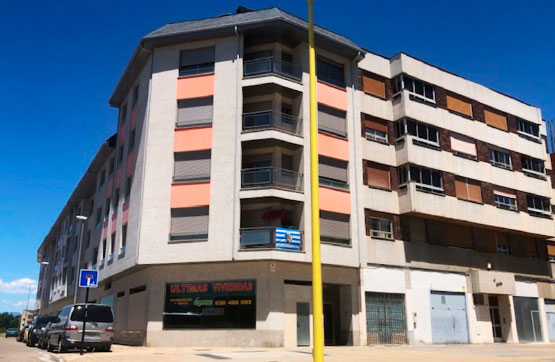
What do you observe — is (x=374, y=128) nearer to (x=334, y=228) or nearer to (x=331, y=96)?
(x=331, y=96)

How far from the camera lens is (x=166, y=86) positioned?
85.3 feet

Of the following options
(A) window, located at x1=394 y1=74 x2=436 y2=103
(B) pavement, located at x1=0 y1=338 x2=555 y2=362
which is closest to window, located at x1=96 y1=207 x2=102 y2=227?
(B) pavement, located at x1=0 y1=338 x2=555 y2=362

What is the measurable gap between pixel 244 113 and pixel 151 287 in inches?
385

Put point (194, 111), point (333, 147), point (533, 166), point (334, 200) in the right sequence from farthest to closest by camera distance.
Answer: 1. point (533, 166)
2. point (333, 147)
3. point (194, 111)
4. point (334, 200)

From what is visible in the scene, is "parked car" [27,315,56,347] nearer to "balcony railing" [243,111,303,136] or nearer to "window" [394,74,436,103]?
"balcony railing" [243,111,303,136]

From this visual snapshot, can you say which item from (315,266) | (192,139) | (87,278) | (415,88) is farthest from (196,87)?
(315,266)

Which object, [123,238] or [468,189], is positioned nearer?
[123,238]

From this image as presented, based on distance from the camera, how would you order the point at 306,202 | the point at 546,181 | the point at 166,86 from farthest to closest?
1. the point at 546,181
2. the point at 166,86
3. the point at 306,202

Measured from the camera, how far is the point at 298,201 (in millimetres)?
23531

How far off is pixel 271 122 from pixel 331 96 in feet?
14.5

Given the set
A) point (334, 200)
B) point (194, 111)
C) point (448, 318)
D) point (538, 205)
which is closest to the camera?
point (334, 200)

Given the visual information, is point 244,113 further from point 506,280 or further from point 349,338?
point 506,280

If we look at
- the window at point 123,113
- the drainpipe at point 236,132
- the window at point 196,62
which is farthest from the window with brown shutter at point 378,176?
the window at point 123,113

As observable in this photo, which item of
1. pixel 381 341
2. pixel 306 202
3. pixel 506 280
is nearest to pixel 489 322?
pixel 506 280
